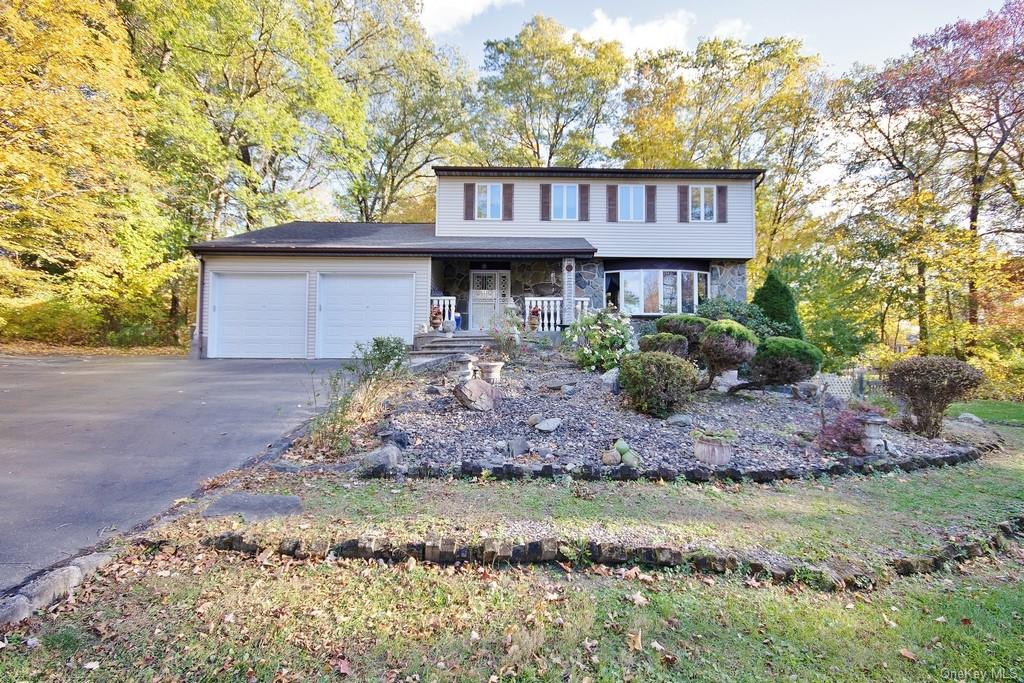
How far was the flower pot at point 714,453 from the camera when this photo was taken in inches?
161

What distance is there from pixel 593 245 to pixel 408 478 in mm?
11039

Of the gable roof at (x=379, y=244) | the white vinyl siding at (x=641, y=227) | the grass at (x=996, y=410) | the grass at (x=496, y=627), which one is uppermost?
the white vinyl siding at (x=641, y=227)

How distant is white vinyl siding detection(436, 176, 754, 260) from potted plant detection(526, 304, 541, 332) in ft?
10.2

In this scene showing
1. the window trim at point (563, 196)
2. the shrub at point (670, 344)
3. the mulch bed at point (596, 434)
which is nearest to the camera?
the mulch bed at point (596, 434)

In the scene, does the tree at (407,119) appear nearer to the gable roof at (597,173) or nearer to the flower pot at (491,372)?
the gable roof at (597,173)

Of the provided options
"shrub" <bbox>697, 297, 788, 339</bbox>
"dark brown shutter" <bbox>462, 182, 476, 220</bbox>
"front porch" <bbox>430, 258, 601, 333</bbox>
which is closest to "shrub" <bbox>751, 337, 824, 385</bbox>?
"shrub" <bbox>697, 297, 788, 339</bbox>

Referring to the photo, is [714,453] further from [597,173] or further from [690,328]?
[597,173]

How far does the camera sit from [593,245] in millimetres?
13516

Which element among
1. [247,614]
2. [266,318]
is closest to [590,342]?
[247,614]

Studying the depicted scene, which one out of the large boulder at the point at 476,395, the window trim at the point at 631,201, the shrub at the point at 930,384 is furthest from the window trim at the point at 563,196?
the shrub at the point at 930,384

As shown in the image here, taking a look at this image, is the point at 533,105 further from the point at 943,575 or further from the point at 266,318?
the point at 943,575

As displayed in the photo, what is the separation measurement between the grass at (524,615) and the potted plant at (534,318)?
26.0ft

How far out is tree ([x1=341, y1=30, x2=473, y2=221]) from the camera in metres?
19.2

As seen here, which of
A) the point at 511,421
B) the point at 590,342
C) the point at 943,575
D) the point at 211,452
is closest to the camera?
the point at 943,575
